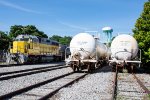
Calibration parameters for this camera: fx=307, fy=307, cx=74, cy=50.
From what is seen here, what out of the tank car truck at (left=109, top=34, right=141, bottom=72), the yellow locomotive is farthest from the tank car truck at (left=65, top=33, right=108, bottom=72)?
the yellow locomotive

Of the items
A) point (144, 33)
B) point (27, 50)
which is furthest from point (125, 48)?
point (27, 50)

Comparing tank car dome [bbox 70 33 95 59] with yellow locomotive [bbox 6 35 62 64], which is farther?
yellow locomotive [bbox 6 35 62 64]

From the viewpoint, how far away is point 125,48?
72.4ft

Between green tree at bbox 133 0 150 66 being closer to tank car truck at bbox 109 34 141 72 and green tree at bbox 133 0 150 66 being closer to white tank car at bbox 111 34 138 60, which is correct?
tank car truck at bbox 109 34 141 72

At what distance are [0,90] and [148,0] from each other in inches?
589

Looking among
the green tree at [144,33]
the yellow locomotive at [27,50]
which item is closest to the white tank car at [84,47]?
the green tree at [144,33]

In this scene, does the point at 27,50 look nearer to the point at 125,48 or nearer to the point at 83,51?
the point at 83,51

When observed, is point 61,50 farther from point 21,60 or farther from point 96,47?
point 96,47

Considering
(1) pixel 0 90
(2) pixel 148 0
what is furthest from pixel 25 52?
(1) pixel 0 90

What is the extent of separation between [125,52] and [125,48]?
0.30 metres

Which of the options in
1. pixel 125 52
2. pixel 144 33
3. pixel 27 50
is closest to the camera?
pixel 144 33

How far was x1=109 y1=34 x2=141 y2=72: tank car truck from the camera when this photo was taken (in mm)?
21984

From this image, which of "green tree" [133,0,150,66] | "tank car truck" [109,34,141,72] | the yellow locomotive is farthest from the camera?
the yellow locomotive

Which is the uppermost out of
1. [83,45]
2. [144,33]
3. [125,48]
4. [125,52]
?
[144,33]
